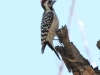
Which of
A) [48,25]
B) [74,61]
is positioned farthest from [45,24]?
[74,61]

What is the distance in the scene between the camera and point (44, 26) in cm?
667

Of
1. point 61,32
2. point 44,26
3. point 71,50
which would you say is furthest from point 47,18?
point 71,50

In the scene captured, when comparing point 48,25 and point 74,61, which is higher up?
point 74,61

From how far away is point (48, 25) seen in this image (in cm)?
666

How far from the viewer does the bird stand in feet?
20.4

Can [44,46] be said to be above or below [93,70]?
below

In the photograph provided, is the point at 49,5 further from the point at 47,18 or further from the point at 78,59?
the point at 78,59

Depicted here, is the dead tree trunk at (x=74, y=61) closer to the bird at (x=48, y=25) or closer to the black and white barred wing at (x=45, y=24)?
the bird at (x=48, y=25)

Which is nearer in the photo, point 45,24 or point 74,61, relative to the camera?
point 74,61

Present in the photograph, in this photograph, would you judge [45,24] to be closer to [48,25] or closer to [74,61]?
[48,25]

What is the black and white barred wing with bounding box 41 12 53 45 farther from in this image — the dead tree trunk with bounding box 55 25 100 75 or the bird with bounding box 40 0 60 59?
the dead tree trunk with bounding box 55 25 100 75

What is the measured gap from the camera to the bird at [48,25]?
622 cm

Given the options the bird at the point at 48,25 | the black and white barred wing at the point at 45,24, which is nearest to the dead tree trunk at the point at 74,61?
the bird at the point at 48,25

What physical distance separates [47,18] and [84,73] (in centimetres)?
317
